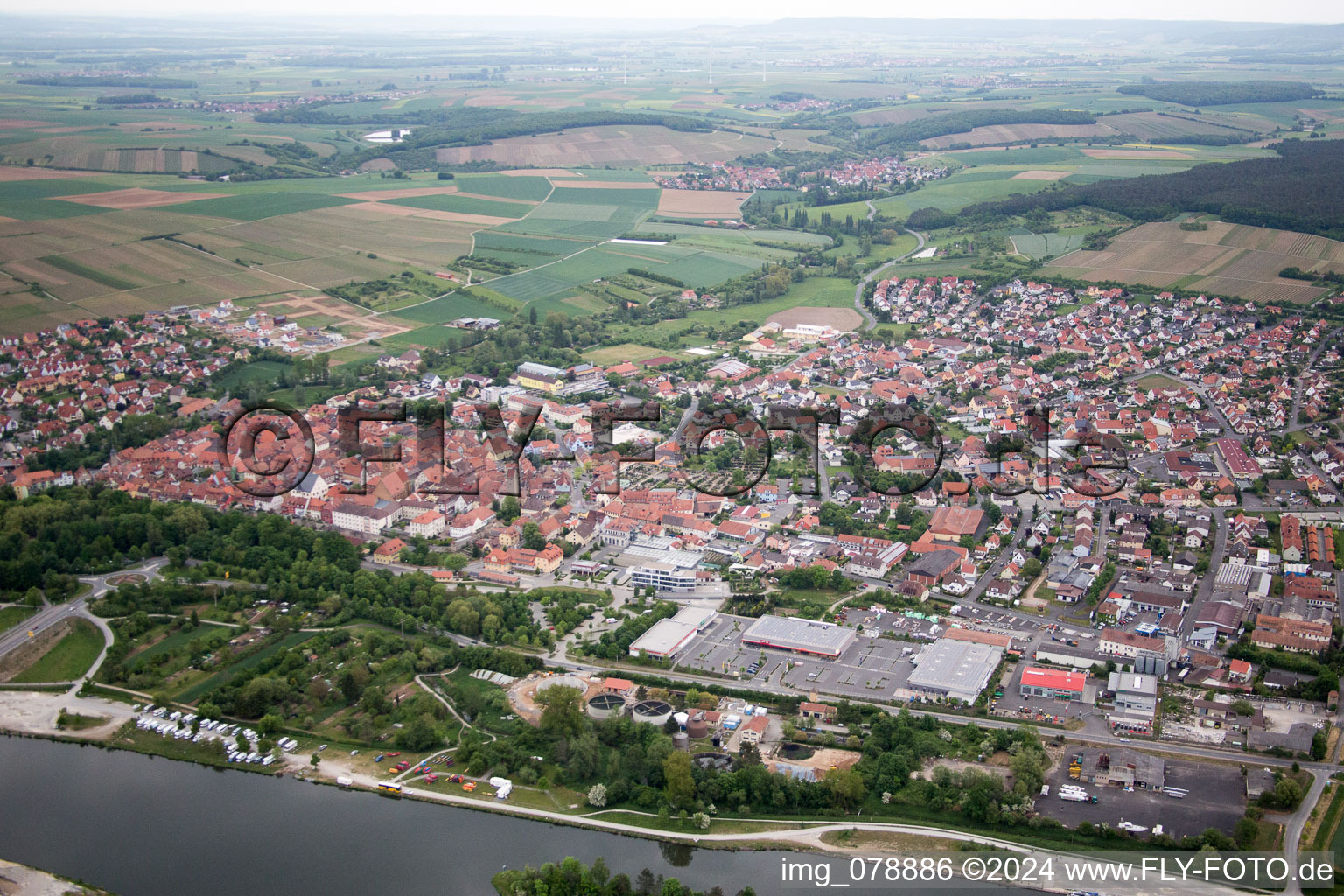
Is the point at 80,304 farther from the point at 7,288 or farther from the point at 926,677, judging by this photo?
the point at 926,677

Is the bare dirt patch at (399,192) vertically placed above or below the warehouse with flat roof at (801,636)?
above

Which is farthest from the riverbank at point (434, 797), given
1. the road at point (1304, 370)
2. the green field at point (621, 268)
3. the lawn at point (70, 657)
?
the green field at point (621, 268)

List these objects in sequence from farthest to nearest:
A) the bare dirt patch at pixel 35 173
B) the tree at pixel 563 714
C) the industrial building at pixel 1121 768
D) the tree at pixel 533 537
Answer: the bare dirt patch at pixel 35 173
the tree at pixel 533 537
the tree at pixel 563 714
the industrial building at pixel 1121 768

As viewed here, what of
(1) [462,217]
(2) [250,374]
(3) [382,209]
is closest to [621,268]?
(1) [462,217]

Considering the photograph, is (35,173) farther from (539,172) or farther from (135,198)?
(539,172)

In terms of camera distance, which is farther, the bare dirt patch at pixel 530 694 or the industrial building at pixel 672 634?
the industrial building at pixel 672 634

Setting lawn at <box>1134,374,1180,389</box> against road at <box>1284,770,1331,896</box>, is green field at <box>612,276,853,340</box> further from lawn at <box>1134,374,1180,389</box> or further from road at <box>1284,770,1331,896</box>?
road at <box>1284,770,1331,896</box>

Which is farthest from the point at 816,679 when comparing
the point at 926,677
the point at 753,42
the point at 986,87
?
the point at 753,42

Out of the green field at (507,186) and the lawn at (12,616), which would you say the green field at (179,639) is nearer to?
the lawn at (12,616)
